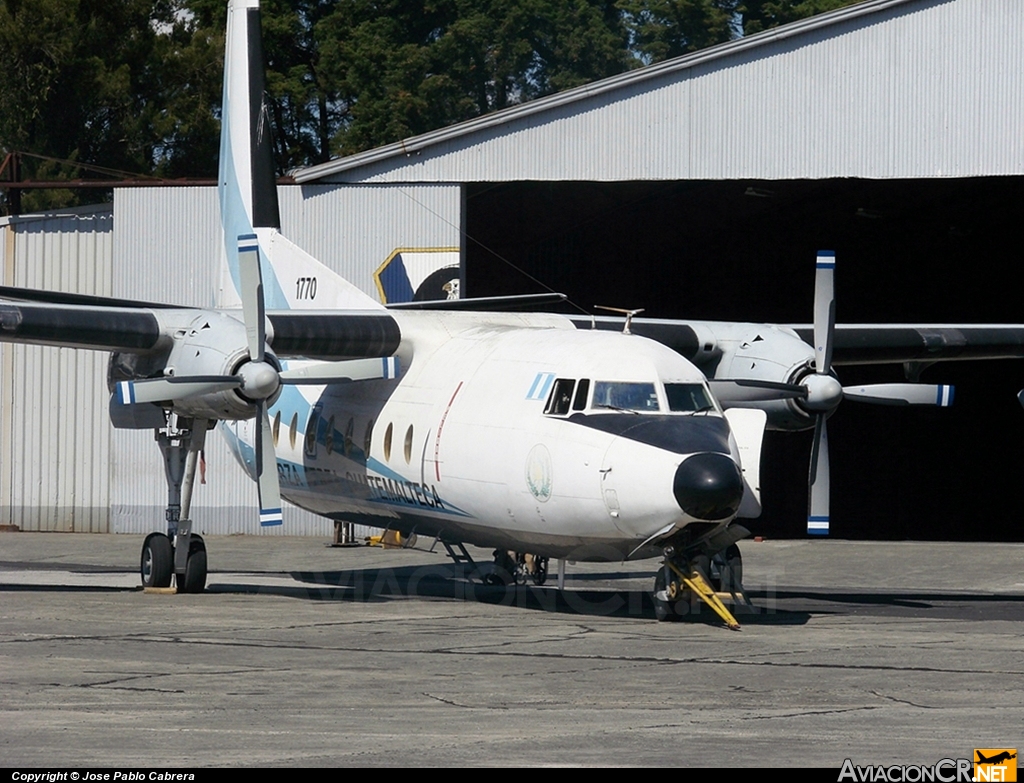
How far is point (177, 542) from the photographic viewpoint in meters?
18.0

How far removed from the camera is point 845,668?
11.3 meters

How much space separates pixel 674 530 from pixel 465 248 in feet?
53.0

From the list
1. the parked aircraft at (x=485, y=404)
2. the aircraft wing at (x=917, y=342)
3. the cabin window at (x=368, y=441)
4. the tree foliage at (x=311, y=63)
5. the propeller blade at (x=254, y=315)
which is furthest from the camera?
the tree foliage at (x=311, y=63)

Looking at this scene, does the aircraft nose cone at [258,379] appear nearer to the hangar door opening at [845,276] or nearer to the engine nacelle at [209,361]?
the engine nacelle at [209,361]

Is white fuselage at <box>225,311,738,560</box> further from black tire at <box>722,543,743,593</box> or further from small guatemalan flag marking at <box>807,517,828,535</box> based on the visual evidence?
black tire at <box>722,543,743,593</box>

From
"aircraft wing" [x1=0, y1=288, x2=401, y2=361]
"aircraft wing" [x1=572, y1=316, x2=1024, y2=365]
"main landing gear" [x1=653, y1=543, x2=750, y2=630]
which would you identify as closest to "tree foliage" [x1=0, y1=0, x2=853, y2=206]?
"aircraft wing" [x1=0, y1=288, x2=401, y2=361]

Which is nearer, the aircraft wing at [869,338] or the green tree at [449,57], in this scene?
the aircraft wing at [869,338]

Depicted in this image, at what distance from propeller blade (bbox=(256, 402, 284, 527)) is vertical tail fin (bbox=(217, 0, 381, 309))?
4.27m

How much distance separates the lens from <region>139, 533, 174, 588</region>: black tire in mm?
17922

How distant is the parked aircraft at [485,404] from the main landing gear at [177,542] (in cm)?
3

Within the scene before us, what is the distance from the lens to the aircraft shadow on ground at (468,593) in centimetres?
1556

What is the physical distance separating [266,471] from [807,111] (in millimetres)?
13563

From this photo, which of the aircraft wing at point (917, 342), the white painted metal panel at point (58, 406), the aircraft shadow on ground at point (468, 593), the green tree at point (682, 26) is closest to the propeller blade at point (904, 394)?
the aircraft wing at point (917, 342)

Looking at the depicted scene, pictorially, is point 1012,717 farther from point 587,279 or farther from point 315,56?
point 315,56
